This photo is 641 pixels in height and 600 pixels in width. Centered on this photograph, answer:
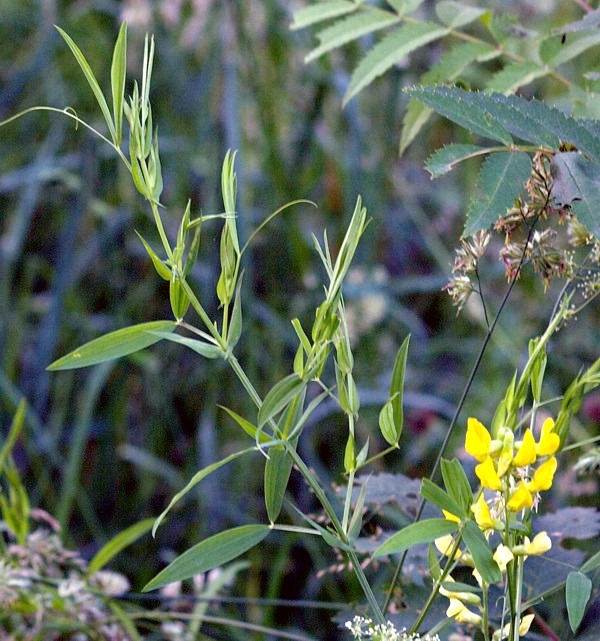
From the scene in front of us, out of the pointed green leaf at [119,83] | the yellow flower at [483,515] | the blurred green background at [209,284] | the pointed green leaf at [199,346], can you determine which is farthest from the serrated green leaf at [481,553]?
the blurred green background at [209,284]

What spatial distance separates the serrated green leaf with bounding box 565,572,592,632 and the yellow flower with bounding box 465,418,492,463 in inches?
3.1

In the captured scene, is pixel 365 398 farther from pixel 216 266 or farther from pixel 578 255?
pixel 578 255

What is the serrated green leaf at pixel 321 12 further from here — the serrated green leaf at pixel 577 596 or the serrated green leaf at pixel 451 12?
the serrated green leaf at pixel 577 596

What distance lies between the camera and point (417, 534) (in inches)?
14.3

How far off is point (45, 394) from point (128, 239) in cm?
35

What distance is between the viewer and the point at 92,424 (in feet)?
4.97

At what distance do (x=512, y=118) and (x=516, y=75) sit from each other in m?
0.18

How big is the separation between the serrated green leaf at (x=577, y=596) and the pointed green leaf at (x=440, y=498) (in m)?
0.06

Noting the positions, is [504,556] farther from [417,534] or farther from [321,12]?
[321,12]

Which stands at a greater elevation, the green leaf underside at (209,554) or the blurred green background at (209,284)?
the green leaf underside at (209,554)

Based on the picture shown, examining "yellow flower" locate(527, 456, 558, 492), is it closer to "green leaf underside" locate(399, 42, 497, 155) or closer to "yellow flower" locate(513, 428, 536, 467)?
"yellow flower" locate(513, 428, 536, 467)

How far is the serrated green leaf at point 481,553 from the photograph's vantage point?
36 cm

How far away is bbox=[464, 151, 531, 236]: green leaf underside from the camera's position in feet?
1.35

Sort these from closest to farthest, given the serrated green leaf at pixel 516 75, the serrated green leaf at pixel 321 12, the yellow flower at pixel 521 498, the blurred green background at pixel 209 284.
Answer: the yellow flower at pixel 521 498 → the serrated green leaf at pixel 516 75 → the serrated green leaf at pixel 321 12 → the blurred green background at pixel 209 284
